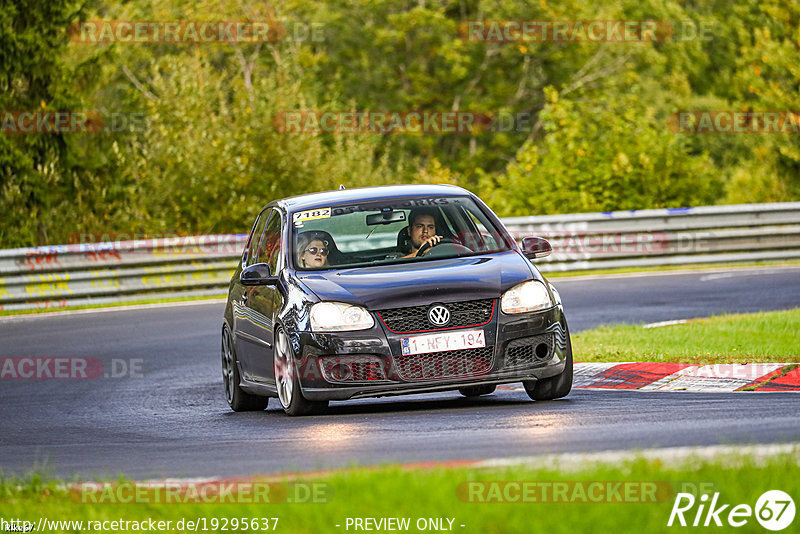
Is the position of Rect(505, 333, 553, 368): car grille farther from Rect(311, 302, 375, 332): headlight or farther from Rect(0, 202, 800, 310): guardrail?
Rect(0, 202, 800, 310): guardrail

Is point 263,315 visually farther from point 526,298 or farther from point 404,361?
point 526,298

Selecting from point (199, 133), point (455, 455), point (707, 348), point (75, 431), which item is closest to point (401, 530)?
point (455, 455)

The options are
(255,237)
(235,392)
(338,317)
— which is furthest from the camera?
(255,237)

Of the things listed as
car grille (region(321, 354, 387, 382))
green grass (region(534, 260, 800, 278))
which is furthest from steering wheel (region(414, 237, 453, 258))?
green grass (region(534, 260, 800, 278))

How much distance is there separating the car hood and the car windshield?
0.92 feet

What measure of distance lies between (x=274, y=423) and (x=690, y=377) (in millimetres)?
3378

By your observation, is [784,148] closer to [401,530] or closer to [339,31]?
[339,31]

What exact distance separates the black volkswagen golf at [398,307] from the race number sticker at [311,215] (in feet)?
0.04

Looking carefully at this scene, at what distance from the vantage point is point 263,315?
1060 cm

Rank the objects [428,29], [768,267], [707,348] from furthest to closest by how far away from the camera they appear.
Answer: [428,29]
[768,267]
[707,348]

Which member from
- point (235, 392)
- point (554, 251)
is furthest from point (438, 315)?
point (554, 251)

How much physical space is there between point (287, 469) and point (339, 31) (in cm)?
4696

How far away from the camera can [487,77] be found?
172ft

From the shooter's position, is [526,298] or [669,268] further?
[669,268]
